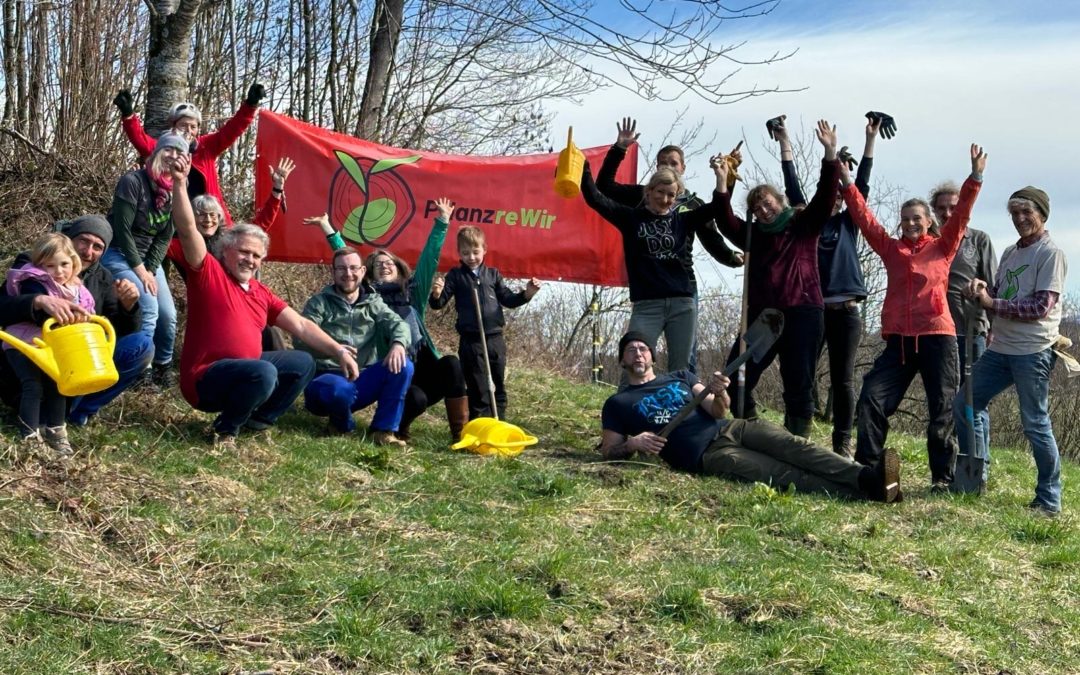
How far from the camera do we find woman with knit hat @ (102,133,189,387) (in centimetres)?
718

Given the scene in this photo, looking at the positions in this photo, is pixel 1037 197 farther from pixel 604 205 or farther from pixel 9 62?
pixel 9 62

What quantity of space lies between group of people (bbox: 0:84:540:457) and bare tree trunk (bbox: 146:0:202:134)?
0.91m

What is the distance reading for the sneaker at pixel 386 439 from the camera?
776cm

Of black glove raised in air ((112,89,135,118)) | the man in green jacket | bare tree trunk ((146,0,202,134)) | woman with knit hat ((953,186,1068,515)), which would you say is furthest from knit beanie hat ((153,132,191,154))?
woman with knit hat ((953,186,1068,515))

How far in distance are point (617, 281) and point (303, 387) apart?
372 cm

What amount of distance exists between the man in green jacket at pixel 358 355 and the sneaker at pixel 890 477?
3.09 meters

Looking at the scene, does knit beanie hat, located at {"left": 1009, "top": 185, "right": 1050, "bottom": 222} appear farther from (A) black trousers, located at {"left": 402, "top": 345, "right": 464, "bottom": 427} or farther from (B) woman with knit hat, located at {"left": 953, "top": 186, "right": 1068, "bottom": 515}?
(A) black trousers, located at {"left": 402, "top": 345, "right": 464, "bottom": 427}

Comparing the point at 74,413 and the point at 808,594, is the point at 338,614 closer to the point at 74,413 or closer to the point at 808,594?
the point at 808,594

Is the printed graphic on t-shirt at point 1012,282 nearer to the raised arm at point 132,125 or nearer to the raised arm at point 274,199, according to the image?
the raised arm at point 274,199

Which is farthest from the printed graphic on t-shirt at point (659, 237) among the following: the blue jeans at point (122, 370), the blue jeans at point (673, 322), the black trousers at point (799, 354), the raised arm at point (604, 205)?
the blue jeans at point (122, 370)

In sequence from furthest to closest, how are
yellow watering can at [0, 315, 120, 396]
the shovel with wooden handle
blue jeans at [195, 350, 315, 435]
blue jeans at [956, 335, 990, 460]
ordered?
blue jeans at [956, 335, 990, 460] < the shovel with wooden handle < blue jeans at [195, 350, 315, 435] < yellow watering can at [0, 315, 120, 396]

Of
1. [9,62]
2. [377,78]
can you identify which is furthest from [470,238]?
[377,78]

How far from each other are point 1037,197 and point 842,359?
1694mm

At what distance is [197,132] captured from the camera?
26.1 ft
